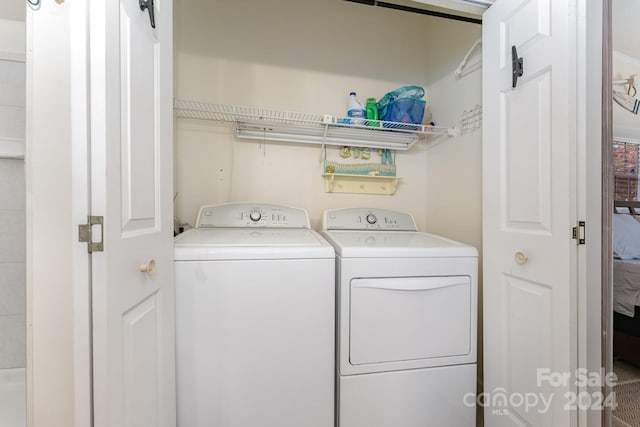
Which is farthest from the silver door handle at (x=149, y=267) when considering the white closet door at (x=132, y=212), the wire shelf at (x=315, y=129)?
the wire shelf at (x=315, y=129)

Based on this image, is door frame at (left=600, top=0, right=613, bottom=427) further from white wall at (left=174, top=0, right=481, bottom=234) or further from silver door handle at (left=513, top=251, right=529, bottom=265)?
white wall at (left=174, top=0, right=481, bottom=234)

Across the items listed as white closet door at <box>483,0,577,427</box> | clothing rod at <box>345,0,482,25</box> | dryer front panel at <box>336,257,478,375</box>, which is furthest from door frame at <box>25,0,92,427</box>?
clothing rod at <box>345,0,482,25</box>

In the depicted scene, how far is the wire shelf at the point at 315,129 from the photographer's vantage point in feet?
5.74

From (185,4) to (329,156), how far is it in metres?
1.44

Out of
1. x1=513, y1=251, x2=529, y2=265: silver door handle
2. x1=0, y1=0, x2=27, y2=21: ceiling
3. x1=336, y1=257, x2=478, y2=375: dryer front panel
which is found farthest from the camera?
x1=0, y1=0, x2=27, y2=21: ceiling

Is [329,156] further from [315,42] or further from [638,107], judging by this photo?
[638,107]

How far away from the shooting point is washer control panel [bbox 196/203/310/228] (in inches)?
64.6

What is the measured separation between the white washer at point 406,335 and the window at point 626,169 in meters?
0.54

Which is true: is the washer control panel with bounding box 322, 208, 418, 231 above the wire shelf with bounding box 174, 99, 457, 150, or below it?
below

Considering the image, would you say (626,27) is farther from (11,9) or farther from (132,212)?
(11,9)

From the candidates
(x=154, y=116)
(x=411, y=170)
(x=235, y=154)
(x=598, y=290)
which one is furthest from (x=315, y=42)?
(x=598, y=290)

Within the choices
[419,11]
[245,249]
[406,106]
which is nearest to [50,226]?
[245,249]

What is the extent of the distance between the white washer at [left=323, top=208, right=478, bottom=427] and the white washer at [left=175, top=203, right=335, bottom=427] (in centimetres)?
9

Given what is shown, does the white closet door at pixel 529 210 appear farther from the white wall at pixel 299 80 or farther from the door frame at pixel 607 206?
the white wall at pixel 299 80
